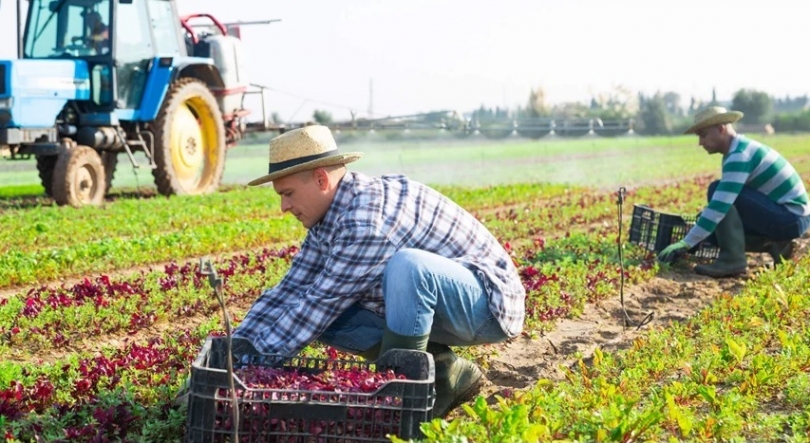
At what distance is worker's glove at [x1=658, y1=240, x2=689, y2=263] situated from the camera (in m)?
7.58

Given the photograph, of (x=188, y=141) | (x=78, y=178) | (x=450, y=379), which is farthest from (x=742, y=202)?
(x=188, y=141)

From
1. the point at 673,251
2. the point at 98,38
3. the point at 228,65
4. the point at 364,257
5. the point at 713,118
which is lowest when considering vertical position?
the point at 673,251

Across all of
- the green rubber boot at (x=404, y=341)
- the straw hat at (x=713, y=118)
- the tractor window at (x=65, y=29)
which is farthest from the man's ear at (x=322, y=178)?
the tractor window at (x=65, y=29)

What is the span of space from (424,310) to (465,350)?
140 cm

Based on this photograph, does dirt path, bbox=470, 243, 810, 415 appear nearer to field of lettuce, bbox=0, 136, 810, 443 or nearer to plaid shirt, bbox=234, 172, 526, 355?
field of lettuce, bbox=0, 136, 810, 443

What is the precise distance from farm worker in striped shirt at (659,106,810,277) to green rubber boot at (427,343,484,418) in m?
3.72

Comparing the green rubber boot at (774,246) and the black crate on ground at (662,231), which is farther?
the black crate on ground at (662,231)

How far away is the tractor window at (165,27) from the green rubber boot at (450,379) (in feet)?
33.8

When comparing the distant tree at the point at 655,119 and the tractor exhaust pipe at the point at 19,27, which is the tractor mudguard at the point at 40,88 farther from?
the distant tree at the point at 655,119

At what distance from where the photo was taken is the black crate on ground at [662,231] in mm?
7980

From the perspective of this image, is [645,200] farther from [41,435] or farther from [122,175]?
[122,175]

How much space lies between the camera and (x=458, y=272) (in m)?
4.03

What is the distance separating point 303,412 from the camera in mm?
3273

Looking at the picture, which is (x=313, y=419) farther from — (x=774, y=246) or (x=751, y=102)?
(x=751, y=102)
